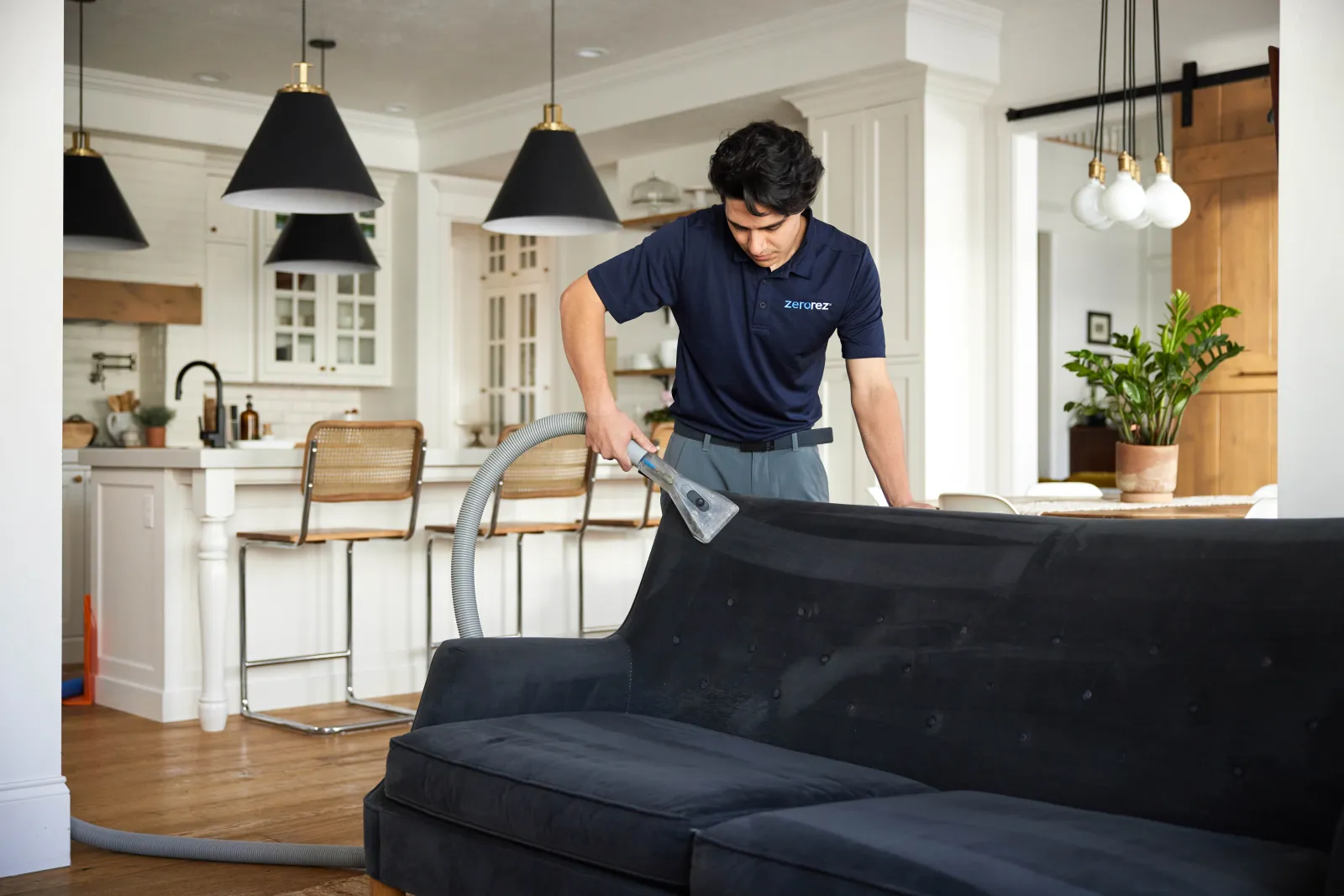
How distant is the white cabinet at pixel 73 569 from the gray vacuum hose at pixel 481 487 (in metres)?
3.96

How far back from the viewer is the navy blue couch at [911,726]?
1.62m

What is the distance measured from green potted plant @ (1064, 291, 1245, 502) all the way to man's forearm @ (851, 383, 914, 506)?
1528mm

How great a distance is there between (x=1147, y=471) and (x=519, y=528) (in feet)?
7.09

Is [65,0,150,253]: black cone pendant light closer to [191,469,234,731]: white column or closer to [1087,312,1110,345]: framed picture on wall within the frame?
[191,469,234,731]: white column

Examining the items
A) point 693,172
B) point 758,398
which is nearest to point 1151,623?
point 758,398

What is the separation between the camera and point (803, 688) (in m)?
2.26

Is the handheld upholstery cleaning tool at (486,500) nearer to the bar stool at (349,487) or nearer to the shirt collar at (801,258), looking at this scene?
the shirt collar at (801,258)

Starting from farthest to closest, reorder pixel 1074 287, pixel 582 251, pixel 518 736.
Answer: pixel 1074 287 → pixel 582 251 → pixel 518 736

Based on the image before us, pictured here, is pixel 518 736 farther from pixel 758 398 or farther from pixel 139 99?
pixel 139 99

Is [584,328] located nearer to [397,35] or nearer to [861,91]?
[861,91]

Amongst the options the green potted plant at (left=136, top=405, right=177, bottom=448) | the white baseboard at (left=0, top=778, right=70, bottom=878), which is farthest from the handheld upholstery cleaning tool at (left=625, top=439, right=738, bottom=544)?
the green potted plant at (left=136, top=405, right=177, bottom=448)

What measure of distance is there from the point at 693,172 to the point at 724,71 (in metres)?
0.99

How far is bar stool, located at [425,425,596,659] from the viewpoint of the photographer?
16.1 ft

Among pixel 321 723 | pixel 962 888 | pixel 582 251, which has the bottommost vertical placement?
pixel 321 723
